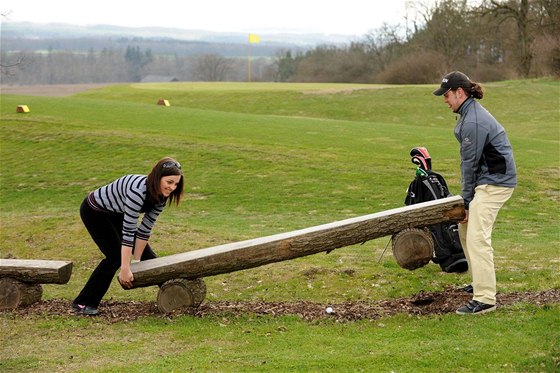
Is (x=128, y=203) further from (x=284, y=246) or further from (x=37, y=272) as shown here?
(x=37, y=272)

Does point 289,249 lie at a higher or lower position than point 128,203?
lower

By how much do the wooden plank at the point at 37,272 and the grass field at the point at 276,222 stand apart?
0.47 m

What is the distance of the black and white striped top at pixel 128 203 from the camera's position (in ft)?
27.7

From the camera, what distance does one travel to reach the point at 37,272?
959cm

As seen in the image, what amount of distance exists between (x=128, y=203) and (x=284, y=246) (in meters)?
1.78

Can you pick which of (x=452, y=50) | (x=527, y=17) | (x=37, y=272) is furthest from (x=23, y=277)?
(x=452, y=50)

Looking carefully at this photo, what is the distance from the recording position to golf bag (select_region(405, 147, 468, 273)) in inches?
411

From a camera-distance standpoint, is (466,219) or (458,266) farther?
(458,266)

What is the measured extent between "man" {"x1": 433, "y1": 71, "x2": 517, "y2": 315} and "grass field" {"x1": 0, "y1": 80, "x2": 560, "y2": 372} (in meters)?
0.38

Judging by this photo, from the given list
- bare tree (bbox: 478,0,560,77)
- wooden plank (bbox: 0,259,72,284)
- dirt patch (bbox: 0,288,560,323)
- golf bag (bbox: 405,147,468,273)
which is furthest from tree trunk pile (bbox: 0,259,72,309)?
bare tree (bbox: 478,0,560,77)

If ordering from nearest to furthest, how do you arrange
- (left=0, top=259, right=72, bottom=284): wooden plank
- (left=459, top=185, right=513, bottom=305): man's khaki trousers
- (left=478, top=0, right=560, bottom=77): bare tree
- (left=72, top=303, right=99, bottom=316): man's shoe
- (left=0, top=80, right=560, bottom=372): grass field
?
(left=0, top=80, right=560, bottom=372): grass field, (left=459, top=185, right=513, bottom=305): man's khaki trousers, (left=72, top=303, right=99, bottom=316): man's shoe, (left=0, top=259, right=72, bottom=284): wooden plank, (left=478, top=0, right=560, bottom=77): bare tree

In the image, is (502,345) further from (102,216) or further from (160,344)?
(102,216)

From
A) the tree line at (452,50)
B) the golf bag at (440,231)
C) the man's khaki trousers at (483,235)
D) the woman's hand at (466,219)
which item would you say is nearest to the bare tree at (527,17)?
the tree line at (452,50)

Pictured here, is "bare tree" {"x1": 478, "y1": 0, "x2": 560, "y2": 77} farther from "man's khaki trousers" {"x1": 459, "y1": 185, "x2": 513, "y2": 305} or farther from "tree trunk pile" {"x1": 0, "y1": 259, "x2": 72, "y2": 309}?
"tree trunk pile" {"x1": 0, "y1": 259, "x2": 72, "y2": 309}
